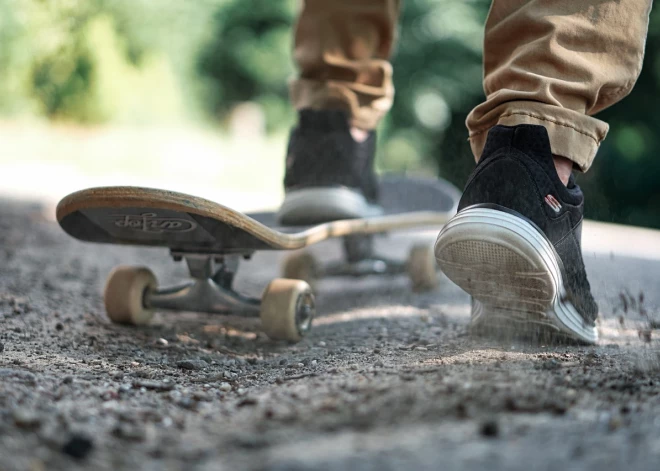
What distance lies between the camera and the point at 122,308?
1.76 m

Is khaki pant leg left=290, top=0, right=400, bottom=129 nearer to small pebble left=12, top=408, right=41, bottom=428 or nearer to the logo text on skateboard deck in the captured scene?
the logo text on skateboard deck

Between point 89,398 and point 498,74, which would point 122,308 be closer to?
point 89,398

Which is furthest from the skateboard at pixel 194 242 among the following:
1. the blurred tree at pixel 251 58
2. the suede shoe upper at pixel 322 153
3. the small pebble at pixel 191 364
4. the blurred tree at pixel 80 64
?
the blurred tree at pixel 251 58

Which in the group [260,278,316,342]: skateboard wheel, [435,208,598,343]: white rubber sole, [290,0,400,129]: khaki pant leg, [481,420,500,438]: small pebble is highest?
[290,0,400,129]: khaki pant leg

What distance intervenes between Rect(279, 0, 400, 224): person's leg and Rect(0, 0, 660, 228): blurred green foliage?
5.71 m

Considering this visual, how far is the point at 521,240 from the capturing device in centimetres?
125

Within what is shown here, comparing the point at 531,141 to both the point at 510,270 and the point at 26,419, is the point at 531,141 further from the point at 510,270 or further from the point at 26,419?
the point at 26,419

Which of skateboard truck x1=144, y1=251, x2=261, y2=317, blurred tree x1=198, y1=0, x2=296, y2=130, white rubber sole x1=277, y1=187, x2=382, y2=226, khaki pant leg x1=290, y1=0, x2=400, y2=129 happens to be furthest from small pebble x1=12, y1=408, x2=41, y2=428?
blurred tree x1=198, y1=0, x2=296, y2=130

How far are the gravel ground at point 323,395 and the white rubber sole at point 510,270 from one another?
6 centimetres

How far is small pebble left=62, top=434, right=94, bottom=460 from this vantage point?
814 mm

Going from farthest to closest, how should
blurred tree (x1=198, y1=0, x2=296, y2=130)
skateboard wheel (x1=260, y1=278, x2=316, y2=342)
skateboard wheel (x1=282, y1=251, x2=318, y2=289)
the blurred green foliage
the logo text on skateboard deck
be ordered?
blurred tree (x1=198, y1=0, x2=296, y2=130) < the blurred green foliage < skateboard wheel (x1=282, y1=251, x2=318, y2=289) < skateboard wheel (x1=260, y1=278, x2=316, y2=342) < the logo text on skateboard deck

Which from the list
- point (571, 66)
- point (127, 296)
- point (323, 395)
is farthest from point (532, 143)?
point (127, 296)

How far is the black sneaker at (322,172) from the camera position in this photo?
6.59 ft

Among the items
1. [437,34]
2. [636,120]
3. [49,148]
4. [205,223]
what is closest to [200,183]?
[49,148]
